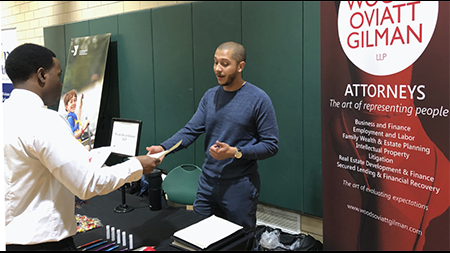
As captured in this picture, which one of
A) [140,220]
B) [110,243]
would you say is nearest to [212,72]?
[140,220]

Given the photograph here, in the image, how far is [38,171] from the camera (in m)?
1.38

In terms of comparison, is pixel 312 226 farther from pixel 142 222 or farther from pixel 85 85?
pixel 85 85

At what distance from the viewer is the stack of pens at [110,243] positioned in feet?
5.52

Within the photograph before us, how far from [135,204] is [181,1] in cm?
264

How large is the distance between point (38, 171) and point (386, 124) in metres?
1.88

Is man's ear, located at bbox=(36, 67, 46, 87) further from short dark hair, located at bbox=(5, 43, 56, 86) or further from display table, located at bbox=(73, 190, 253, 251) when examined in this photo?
display table, located at bbox=(73, 190, 253, 251)

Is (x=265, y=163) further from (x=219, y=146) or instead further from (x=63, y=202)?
(x=63, y=202)

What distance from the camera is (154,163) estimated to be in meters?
1.74

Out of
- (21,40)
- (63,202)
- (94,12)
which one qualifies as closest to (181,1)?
(94,12)

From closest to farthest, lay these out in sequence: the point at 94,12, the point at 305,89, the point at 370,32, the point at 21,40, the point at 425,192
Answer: the point at 425,192 → the point at 370,32 → the point at 305,89 → the point at 94,12 → the point at 21,40

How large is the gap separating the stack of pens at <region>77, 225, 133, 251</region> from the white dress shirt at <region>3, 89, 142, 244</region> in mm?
283

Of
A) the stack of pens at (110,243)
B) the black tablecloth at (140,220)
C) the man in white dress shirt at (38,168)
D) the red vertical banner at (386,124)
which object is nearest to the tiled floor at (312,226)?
the red vertical banner at (386,124)

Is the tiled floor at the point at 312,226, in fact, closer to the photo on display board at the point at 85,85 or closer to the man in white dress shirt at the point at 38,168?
the man in white dress shirt at the point at 38,168

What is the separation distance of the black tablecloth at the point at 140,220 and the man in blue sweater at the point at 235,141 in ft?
0.70
